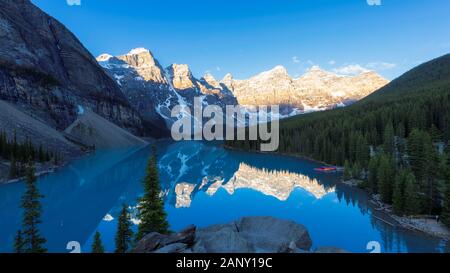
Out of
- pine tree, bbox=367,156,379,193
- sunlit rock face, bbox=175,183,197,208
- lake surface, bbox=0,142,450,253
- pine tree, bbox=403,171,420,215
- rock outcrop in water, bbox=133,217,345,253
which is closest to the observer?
rock outcrop in water, bbox=133,217,345,253

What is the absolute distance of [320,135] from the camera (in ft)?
355

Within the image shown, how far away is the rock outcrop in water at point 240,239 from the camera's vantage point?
469 inches

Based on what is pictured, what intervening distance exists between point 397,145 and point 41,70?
537ft

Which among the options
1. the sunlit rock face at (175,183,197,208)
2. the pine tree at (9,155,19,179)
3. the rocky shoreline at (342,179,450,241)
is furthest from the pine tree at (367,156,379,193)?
the pine tree at (9,155,19,179)

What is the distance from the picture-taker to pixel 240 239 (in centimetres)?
1221

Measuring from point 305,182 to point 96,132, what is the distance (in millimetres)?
125832

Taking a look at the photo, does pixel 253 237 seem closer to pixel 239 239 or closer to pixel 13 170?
pixel 239 239

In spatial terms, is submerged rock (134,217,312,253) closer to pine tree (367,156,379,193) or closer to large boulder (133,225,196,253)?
large boulder (133,225,196,253)

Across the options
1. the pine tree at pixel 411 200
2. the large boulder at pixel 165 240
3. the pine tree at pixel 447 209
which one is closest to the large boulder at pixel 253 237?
the large boulder at pixel 165 240

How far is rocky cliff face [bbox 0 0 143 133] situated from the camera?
443 ft

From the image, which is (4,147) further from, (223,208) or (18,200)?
(223,208)

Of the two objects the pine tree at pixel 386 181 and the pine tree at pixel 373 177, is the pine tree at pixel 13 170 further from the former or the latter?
the pine tree at pixel 373 177

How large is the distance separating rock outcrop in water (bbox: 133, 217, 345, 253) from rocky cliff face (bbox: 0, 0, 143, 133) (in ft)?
463
